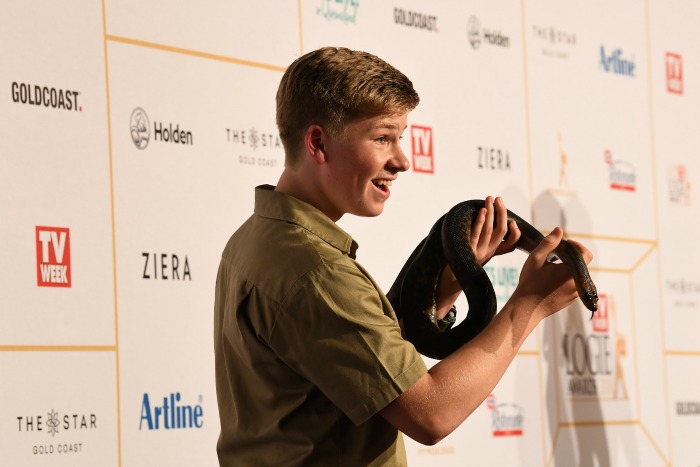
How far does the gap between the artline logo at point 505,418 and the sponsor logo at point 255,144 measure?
1.22 metres

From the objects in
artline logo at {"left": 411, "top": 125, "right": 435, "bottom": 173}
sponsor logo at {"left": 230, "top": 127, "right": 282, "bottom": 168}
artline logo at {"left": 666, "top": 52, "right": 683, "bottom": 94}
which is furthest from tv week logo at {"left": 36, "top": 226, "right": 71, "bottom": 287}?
artline logo at {"left": 666, "top": 52, "right": 683, "bottom": 94}

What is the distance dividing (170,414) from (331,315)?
126cm

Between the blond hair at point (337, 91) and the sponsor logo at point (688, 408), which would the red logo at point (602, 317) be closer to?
the sponsor logo at point (688, 408)

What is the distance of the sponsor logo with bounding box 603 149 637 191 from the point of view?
4418 millimetres

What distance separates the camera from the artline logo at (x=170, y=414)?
2838mm

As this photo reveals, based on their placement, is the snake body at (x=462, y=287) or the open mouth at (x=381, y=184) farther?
the snake body at (x=462, y=287)

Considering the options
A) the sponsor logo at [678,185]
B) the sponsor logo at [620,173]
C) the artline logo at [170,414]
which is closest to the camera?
the artline logo at [170,414]

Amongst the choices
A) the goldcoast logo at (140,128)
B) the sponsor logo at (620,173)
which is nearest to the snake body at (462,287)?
the goldcoast logo at (140,128)

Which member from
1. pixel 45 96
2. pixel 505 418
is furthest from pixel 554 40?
pixel 45 96

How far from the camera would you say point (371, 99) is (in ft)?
6.35

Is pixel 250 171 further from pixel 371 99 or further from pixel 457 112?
pixel 371 99

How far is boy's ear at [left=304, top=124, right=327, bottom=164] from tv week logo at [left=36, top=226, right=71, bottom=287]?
1.00 metres

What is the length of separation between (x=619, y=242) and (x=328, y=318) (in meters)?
2.86

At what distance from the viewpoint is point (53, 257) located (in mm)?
2697
